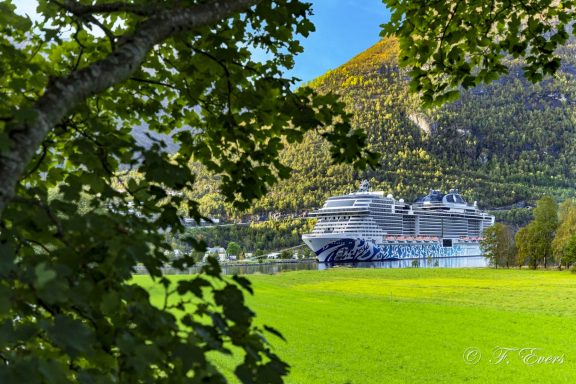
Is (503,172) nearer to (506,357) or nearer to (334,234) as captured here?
(334,234)

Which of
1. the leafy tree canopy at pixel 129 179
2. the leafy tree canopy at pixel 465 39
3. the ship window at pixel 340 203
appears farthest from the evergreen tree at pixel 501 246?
the leafy tree canopy at pixel 129 179

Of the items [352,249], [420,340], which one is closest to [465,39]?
[420,340]

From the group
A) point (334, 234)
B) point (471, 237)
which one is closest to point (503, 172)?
point (471, 237)

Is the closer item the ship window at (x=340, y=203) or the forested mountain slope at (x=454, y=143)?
the ship window at (x=340, y=203)

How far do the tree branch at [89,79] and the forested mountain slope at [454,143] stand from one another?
124m

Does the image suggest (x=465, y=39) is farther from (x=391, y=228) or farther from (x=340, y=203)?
(x=391, y=228)

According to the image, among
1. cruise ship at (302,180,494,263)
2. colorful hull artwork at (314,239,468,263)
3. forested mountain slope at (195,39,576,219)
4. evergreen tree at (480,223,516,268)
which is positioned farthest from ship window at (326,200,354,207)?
forested mountain slope at (195,39,576,219)

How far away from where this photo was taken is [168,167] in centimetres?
153

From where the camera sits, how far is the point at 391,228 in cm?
7600

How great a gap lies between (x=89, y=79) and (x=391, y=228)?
76.8 meters

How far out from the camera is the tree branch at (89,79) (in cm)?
97

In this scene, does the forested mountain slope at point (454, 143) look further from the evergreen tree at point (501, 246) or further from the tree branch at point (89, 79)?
the tree branch at point (89, 79)

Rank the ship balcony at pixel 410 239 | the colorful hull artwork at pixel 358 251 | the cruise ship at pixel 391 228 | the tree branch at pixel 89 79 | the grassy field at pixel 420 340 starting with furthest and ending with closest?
the ship balcony at pixel 410 239, the cruise ship at pixel 391 228, the colorful hull artwork at pixel 358 251, the grassy field at pixel 420 340, the tree branch at pixel 89 79

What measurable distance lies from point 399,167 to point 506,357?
135m
